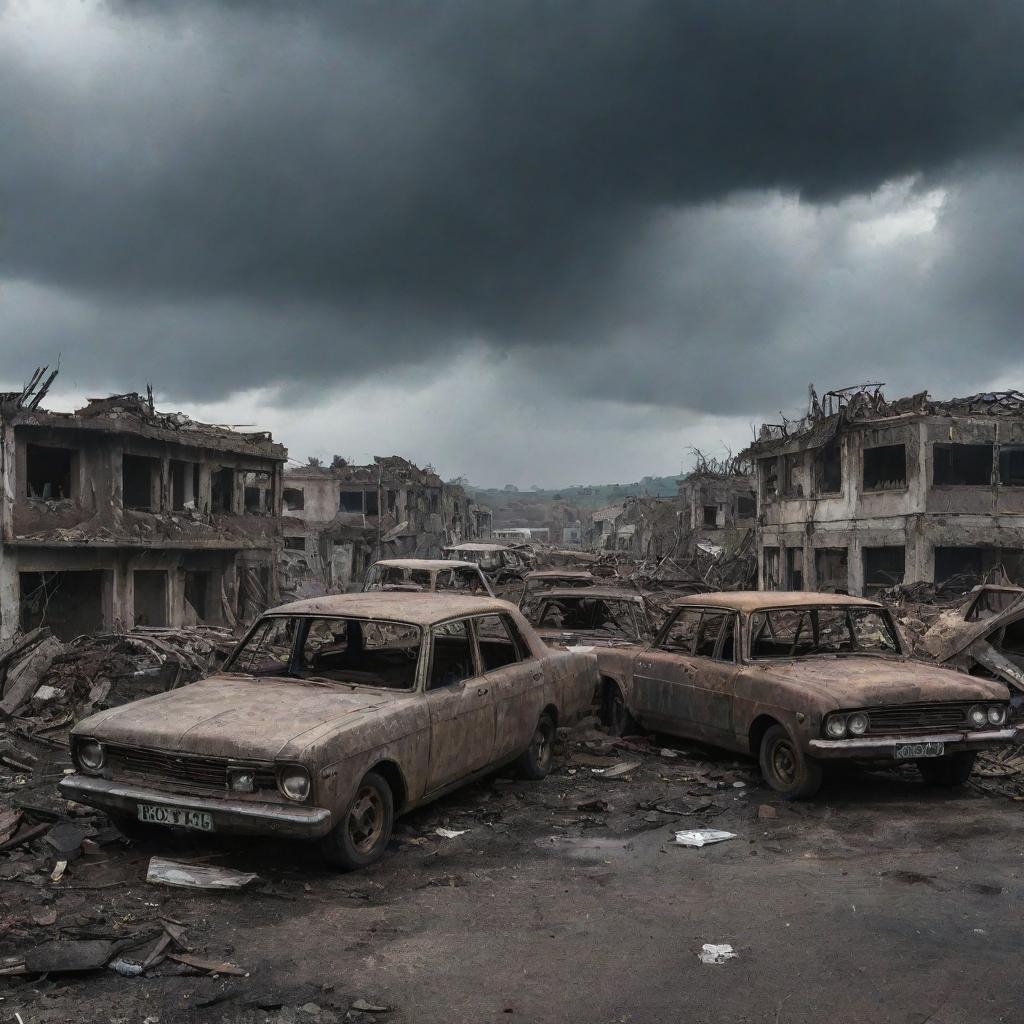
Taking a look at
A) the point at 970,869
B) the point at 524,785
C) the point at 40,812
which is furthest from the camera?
the point at 524,785

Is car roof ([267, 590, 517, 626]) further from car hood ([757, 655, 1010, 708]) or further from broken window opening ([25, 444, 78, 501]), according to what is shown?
broken window opening ([25, 444, 78, 501])

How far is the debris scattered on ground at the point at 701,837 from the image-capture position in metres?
6.46

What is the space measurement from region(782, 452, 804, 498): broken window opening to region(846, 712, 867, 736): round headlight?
27203 millimetres

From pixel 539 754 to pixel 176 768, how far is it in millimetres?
3537

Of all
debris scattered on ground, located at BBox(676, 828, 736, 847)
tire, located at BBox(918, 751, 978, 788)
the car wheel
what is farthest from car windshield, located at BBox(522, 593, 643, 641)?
debris scattered on ground, located at BBox(676, 828, 736, 847)

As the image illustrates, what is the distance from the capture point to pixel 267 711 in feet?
19.2

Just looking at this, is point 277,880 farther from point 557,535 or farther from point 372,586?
point 557,535

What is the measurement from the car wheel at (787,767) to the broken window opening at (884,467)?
23634 mm

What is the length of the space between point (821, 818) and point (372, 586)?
11045 millimetres

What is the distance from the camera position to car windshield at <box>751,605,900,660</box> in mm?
8578

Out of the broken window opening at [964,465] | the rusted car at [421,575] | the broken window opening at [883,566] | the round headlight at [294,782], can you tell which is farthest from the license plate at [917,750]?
the broken window opening at [964,465]

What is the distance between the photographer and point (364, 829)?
228 inches

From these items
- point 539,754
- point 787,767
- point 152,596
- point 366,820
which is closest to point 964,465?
point 152,596

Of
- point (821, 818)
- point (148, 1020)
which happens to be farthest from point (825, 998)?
point (821, 818)
